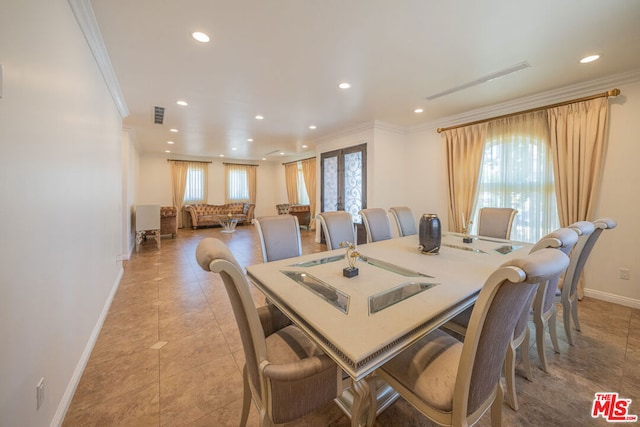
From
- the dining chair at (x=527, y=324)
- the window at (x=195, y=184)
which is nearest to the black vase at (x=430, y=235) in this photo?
the dining chair at (x=527, y=324)

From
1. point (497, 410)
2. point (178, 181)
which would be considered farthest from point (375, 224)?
point (178, 181)

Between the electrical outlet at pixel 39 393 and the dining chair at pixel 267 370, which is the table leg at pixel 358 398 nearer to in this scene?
the dining chair at pixel 267 370

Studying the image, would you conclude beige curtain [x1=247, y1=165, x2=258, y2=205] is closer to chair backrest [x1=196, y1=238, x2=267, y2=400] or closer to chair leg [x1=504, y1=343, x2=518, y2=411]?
chair backrest [x1=196, y1=238, x2=267, y2=400]

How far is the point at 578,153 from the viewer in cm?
285

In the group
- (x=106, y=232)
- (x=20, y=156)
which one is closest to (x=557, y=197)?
(x=20, y=156)

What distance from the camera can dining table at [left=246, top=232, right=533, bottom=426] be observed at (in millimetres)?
835

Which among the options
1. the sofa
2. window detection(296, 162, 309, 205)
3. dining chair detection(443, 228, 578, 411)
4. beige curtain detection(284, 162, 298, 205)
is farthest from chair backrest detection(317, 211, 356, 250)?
beige curtain detection(284, 162, 298, 205)

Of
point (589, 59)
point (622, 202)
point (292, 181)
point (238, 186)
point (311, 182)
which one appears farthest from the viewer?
point (238, 186)

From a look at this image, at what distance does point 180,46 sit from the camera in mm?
2164

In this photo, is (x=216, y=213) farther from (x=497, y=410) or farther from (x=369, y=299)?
(x=497, y=410)

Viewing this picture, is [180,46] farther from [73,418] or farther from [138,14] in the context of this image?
[73,418]

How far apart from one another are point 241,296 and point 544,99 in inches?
→ 169

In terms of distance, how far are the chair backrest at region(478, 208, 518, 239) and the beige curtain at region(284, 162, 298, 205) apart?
6859 millimetres

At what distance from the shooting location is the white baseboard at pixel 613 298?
2.65 metres
